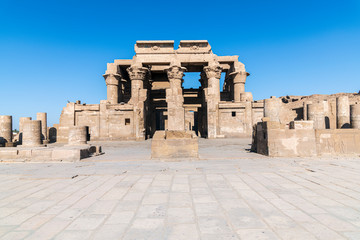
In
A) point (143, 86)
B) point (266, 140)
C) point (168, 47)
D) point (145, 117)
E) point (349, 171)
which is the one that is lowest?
point (349, 171)

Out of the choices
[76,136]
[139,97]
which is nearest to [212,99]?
[139,97]

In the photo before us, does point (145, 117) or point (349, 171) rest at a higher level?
point (145, 117)

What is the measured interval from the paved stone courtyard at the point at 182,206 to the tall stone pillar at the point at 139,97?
1336 cm

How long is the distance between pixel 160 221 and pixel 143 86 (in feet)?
62.4

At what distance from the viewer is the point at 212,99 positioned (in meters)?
18.3

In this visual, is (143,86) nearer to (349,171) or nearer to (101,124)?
(101,124)

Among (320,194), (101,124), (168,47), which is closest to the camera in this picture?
(320,194)

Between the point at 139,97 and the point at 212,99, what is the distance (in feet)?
21.9

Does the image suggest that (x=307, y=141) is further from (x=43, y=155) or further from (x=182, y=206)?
(x=43, y=155)

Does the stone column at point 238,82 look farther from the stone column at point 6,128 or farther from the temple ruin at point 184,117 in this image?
the stone column at point 6,128

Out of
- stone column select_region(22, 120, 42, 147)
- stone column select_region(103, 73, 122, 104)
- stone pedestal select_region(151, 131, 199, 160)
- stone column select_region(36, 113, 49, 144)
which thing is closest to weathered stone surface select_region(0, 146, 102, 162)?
stone pedestal select_region(151, 131, 199, 160)

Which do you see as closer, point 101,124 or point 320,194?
point 320,194

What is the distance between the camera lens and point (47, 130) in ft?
61.7

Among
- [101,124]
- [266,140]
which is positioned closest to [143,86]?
[101,124]
